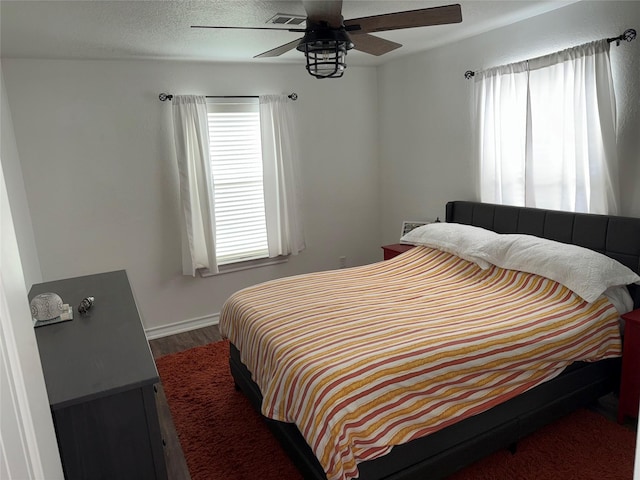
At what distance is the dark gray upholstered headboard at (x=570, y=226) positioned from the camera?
267cm

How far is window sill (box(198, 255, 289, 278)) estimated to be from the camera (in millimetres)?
4242

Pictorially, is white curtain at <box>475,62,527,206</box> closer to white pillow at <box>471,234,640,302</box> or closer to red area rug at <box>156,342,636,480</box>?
white pillow at <box>471,234,640,302</box>

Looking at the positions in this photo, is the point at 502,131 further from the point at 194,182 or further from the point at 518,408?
the point at 194,182

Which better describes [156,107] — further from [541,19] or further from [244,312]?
[541,19]

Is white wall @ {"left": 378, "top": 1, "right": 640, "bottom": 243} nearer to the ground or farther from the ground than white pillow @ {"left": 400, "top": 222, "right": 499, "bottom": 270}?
farther from the ground

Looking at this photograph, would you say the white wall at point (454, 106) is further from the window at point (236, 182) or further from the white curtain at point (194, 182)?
the white curtain at point (194, 182)

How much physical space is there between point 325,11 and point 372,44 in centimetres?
49

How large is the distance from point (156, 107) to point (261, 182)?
3.70 feet

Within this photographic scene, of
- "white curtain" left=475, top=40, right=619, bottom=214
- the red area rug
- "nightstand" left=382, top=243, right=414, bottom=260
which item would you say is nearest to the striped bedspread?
the red area rug

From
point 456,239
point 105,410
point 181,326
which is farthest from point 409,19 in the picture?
point 181,326

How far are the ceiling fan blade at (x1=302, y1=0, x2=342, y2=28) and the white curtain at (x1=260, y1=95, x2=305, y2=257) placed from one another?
2152 mm

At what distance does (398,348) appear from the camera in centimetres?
206

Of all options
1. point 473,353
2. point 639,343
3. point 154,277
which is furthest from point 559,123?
point 154,277

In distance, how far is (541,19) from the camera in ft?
10.2
